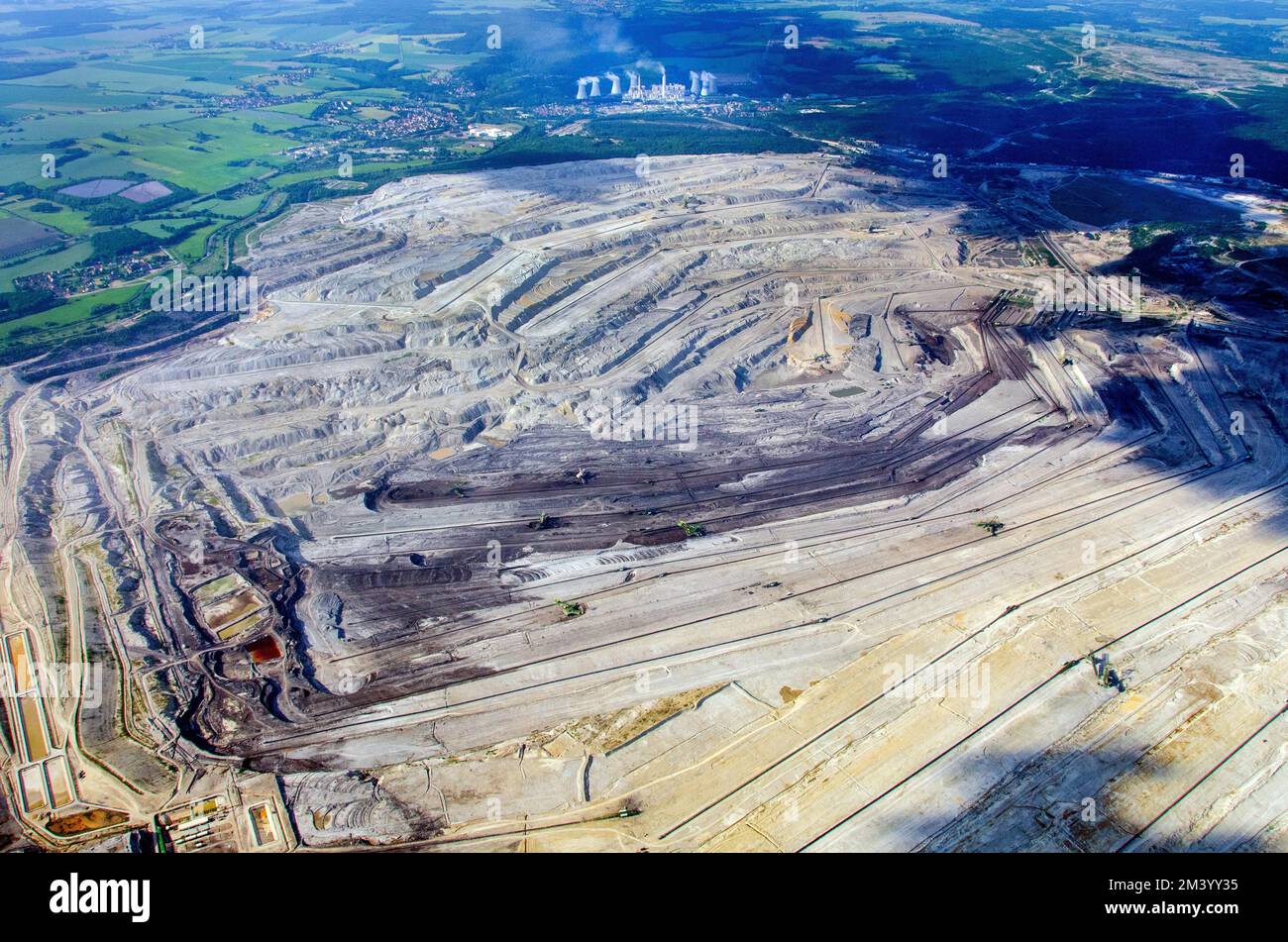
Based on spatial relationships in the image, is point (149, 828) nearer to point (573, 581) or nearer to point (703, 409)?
point (573, 581)

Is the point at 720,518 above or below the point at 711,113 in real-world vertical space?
below

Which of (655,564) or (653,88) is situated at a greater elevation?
(653,88)

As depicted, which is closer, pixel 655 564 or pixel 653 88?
pixel 655 564

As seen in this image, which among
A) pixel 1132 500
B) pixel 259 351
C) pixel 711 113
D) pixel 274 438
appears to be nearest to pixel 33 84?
pixel 711 113

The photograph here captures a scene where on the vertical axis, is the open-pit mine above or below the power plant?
below
